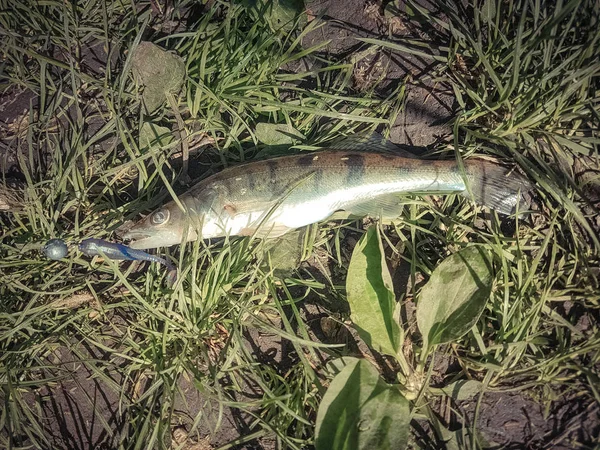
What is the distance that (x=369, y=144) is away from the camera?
375 centimetres

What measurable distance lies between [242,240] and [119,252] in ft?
3.36

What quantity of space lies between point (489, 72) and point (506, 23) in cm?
46

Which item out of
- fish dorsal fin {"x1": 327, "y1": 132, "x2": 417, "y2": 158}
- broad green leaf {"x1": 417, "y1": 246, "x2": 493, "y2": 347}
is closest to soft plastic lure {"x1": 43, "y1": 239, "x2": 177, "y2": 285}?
fish dorsal fin {"x1": 327, "y1": 132, "x2": 417, "y2": 158}

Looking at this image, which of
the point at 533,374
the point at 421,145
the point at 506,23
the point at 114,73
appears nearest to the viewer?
the point at 533,374

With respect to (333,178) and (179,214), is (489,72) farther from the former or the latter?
(179,214)

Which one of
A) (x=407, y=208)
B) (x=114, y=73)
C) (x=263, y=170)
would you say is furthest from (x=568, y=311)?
(x=114, y=73)

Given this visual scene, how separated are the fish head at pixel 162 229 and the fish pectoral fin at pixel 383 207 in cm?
140

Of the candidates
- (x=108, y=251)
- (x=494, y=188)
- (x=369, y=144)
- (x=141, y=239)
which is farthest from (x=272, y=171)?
(x=494, y=188)

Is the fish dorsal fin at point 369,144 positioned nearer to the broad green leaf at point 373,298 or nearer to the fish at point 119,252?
the broad green leaf at point 373,298

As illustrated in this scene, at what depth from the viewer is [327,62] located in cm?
393

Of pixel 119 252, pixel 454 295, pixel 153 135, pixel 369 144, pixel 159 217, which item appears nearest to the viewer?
pixel 454 295

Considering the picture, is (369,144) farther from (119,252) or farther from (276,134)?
(119,252)

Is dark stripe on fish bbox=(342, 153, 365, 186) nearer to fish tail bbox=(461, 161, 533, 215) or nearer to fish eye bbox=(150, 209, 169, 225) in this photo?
fish tail bbox=(461, 161, 533, 215)

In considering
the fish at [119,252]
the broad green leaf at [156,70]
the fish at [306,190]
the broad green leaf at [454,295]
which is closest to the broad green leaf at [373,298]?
the broad green leaf at [454,295]
